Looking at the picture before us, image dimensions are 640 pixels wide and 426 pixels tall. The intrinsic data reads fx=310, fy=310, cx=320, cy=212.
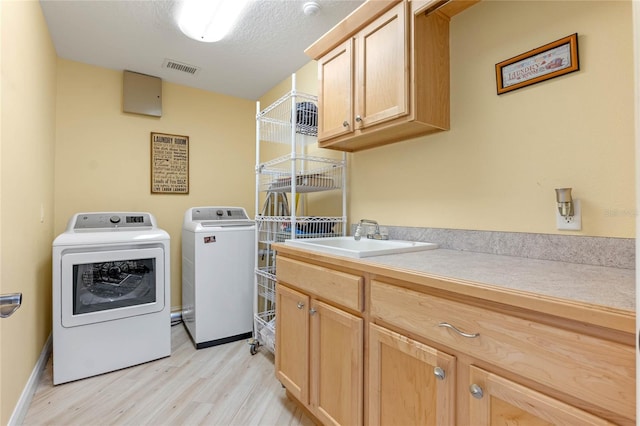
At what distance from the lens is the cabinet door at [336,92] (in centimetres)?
171

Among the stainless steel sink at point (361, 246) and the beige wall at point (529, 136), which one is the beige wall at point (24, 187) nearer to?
the stainless steel sink at point (361, 246)

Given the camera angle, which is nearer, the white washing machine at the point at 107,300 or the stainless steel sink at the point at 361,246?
the stainless steel sink at the point at 361,246

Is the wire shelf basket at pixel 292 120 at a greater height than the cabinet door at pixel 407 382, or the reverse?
the wire shelf basket at pixel 292 120

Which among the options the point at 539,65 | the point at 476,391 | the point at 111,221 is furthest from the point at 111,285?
the point at 539,65

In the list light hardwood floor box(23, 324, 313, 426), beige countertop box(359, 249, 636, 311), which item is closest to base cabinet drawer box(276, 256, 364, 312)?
beige countertop box(359, 249, 636, 311)

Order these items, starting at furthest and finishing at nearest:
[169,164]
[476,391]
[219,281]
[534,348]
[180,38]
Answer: [169,164], [219,281], [180,38], [476,391], [534,348]

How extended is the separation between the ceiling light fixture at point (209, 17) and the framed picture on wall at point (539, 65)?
4.99 feet

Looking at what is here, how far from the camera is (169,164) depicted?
10.0 feet

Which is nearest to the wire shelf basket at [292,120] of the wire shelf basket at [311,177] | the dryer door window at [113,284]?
the wire shelf basket at [311,177]

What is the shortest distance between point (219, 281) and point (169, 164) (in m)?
1.36

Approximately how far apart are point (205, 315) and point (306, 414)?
117 cm

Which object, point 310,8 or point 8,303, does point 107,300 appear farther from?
point 310,8

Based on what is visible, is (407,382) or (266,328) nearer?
(407,382)

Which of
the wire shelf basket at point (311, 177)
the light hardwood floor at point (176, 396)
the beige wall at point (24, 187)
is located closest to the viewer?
the beige wall at point (24, 187)
